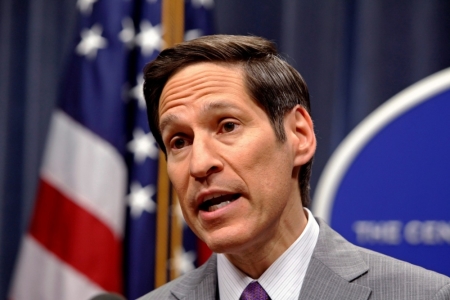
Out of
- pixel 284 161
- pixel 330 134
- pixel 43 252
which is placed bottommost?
pixel 43 252

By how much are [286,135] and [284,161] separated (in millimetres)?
70

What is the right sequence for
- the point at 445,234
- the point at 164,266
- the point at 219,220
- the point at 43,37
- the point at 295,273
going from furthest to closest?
the point at 43,37 → the point at 164,266 → the point at 445,234 → the point at 295,273 → the point at 219,220

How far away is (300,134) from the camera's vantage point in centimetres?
154

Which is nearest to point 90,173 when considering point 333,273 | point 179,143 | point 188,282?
point 188,282

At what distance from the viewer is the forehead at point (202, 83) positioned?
56.7 inches

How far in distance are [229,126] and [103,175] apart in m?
1.51

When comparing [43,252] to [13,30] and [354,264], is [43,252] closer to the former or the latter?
[13,30]

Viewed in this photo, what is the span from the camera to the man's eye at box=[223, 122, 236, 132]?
1.42 m

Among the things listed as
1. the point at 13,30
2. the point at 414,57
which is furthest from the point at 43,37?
the point at 414,57

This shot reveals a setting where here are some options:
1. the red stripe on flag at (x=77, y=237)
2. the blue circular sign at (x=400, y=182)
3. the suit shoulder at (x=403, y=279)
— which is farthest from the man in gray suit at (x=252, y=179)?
the red stripe on flag at (x=77, y=237)

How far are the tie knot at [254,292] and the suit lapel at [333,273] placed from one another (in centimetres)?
9

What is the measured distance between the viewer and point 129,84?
114 inches

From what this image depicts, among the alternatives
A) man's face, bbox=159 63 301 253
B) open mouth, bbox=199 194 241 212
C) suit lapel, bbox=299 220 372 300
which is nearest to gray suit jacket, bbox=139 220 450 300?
suit lapel, bbox=299 220 372 300

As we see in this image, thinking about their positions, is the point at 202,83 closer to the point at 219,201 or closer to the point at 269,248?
the point at 219,201
